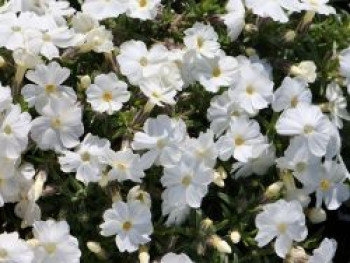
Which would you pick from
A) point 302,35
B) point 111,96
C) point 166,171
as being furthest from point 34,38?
point 302,35

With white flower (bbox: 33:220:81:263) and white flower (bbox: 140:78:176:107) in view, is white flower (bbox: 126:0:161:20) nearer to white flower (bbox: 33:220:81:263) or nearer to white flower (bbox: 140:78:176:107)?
white flower (bbox: 140:78:176:107)

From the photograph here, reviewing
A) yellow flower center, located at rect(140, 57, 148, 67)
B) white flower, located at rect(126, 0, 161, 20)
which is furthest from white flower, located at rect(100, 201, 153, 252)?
white flower, located at rect(126, 0, 161, 20)

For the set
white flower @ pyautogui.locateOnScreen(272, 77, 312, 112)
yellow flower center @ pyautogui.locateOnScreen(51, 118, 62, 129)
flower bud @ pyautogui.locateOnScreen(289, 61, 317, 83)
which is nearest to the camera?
yellow flower center @ pyautogui.locateOnScreen(51, 118, 62, 129)

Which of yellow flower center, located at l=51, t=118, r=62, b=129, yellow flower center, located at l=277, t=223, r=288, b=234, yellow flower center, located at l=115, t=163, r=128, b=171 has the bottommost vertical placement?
yellow flower center, located at l=277, t=223, r=288, b=234

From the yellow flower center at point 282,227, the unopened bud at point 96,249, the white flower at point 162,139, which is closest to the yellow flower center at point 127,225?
the unopened bud at point 96,249

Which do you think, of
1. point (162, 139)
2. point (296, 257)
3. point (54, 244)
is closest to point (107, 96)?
point (162, 139)

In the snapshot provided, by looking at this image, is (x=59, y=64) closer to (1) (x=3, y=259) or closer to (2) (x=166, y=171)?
(2) (x=166, y=171)

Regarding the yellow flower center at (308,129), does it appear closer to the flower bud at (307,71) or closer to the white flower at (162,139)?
the flower bud at (307,71)

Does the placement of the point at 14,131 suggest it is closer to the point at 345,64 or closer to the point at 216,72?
the point at 216,72
